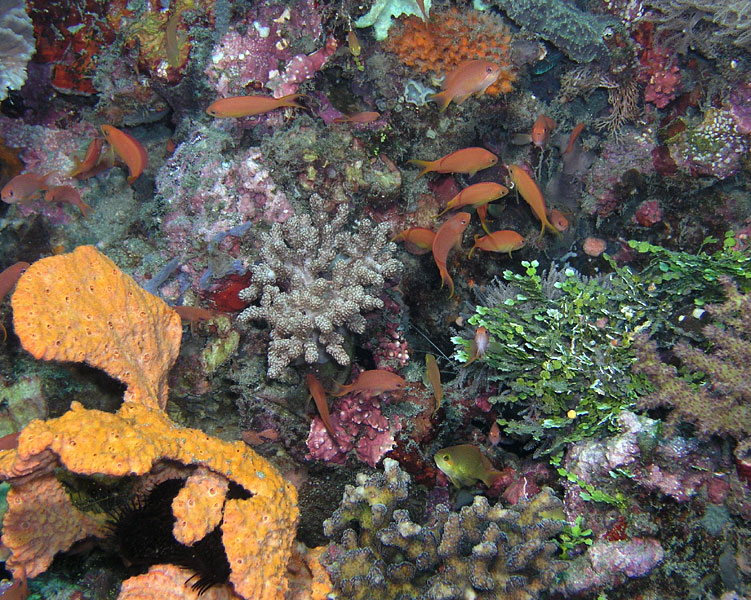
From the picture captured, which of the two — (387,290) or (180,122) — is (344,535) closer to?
(387,290)

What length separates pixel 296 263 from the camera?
3467 mm

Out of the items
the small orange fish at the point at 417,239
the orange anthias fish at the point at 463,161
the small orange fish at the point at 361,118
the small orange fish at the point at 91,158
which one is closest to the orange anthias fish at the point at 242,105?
the small orange fish at the point at 361,118

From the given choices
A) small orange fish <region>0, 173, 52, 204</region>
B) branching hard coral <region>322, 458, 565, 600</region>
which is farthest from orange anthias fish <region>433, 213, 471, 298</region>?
small orange fish <region>0, 173, 52, 204</region>

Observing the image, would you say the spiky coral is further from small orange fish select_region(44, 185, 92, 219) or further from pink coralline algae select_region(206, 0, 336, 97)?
small orange fish select_region(44, 185, 92, 219)

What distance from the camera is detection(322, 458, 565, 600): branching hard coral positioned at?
2.46 metres

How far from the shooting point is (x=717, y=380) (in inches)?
102

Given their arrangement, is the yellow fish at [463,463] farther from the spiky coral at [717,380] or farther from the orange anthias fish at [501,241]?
the orange anthias fish at [501,241]

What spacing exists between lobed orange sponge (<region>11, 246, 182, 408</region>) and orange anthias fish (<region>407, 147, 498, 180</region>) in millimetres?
2412

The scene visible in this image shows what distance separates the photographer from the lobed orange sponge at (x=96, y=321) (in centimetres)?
228

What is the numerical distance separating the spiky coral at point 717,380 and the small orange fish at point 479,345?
3.60 feet

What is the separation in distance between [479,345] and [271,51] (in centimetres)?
320

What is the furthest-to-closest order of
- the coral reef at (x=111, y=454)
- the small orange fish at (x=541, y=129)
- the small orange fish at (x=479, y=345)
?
the small orange fish at (x=541, y=129) < the small orange fish at (x=479, y=345) < the coral reef at (x=111, y=454)

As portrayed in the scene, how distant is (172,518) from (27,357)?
196cm

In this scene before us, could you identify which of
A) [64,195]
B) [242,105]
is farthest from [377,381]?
[64,195]
